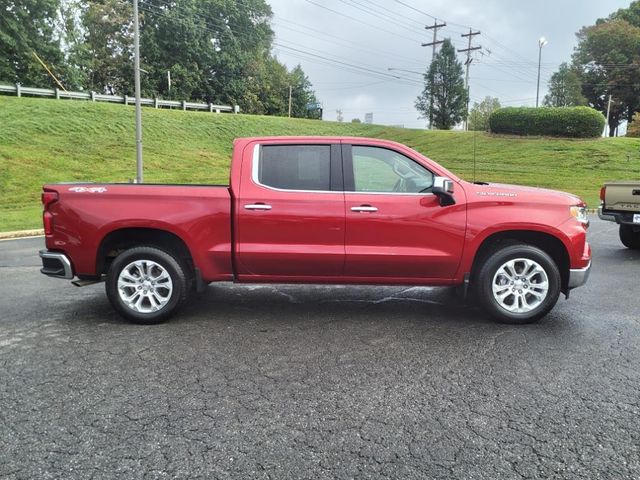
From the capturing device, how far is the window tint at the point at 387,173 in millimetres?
5027

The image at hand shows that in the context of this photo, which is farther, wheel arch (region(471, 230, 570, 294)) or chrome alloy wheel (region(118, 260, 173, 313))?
wheel arch (region(471, 230, 570, 294))

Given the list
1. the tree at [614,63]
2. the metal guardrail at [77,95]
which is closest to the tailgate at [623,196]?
the metal guardrail at [77,95]

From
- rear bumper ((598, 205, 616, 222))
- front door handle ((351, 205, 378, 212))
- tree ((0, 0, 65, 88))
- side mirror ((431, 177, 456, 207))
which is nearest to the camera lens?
side mirror ((431, 177, 456, 207))

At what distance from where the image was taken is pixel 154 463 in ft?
8.78

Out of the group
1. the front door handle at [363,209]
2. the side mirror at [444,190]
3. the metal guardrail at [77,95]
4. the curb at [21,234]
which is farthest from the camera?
the metal guardrail at [77,95]

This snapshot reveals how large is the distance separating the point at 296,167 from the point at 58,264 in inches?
98.8

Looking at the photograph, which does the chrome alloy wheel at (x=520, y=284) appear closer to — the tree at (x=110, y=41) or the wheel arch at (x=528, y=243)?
the wheel arch at (x=528, y=243)

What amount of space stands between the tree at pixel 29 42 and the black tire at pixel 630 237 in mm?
47675

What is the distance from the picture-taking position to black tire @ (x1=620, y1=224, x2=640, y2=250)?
943cm

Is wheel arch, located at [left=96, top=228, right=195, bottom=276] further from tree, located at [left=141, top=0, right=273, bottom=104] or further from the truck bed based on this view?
tree, located at [left=141, top=0, right=273, bottom=104]

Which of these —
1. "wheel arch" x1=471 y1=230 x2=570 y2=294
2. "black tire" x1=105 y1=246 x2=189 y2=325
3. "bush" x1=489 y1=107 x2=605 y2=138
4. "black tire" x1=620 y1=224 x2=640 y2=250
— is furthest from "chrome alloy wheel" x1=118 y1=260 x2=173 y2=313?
"bush" x1=489 y1=107 x2=605 y2=138

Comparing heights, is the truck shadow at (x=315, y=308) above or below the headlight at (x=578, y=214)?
below

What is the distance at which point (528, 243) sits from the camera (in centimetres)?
519

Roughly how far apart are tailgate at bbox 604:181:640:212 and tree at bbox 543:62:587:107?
60.8m
